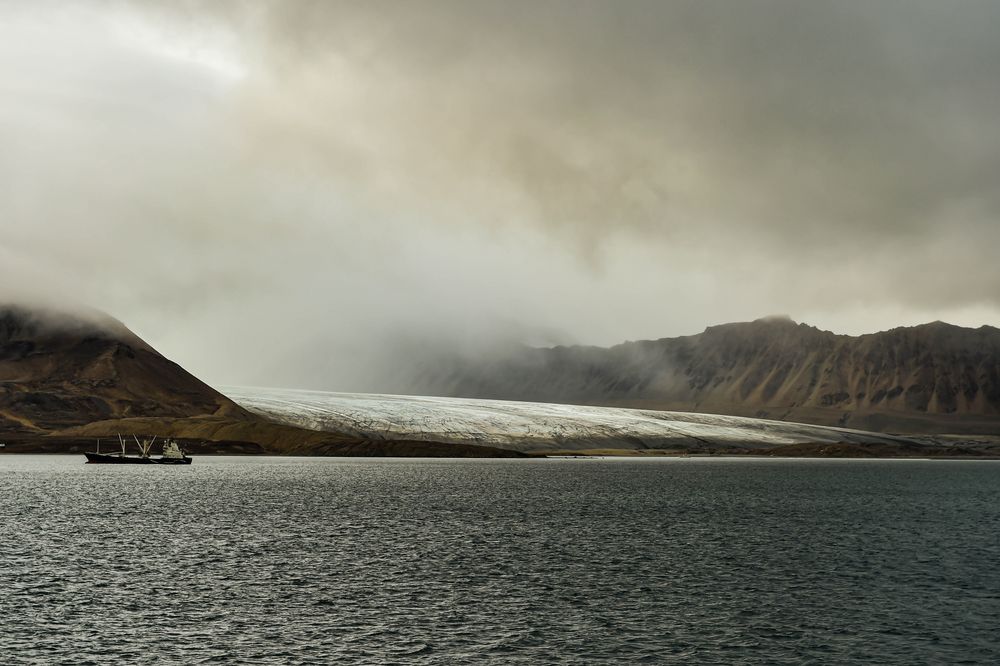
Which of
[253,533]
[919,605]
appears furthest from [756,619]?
[253,533]

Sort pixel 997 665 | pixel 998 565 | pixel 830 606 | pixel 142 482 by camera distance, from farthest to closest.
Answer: pixel 142 482, pixel 998 565, pixel 830 606, pixel 997 665

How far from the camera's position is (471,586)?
47250 mm

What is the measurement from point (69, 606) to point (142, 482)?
111 metres

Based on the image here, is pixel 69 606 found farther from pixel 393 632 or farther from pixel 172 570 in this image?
pixel 393 632

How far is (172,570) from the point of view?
51.0 m

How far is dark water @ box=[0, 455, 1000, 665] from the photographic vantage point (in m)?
34.2

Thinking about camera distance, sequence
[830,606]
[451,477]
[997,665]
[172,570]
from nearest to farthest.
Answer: [997,665] → [830,606] → [172,570] → [451,477]

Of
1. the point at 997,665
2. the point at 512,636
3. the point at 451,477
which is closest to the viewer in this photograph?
the point at 997,665

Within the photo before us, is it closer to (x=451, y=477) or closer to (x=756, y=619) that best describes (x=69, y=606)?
(x=756, y=619)

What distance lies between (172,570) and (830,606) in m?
34.4

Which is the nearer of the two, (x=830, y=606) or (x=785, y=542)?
(x=830, y=606)

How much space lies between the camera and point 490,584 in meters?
47.8

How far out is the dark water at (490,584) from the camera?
34.2m

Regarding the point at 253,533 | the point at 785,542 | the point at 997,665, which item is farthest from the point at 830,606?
the point at 253,533
